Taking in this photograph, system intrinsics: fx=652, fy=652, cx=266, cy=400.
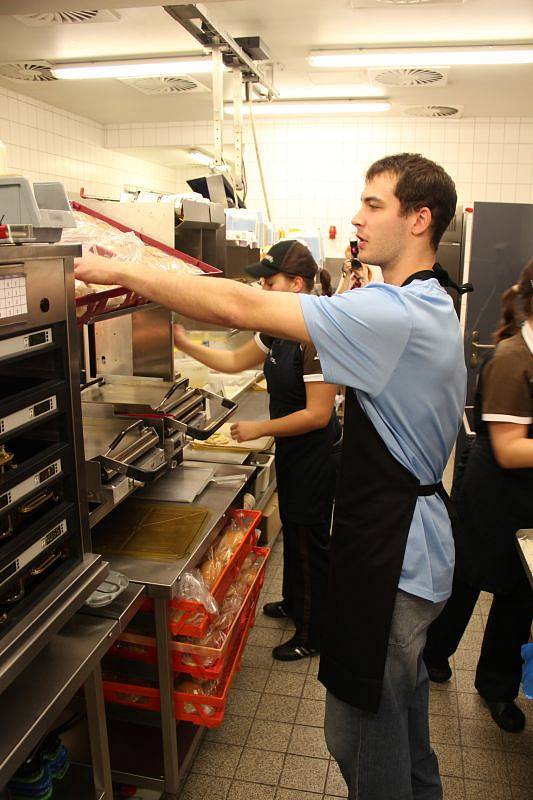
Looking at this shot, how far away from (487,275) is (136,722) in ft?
14.1

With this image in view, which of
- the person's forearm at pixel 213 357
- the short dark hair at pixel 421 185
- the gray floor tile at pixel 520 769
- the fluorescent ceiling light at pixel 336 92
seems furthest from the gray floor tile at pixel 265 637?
the fluorescent ceiling light at pixel 336 92

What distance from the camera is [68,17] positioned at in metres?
3.98

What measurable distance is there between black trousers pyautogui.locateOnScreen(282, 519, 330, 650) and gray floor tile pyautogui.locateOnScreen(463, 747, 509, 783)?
32.0 inches

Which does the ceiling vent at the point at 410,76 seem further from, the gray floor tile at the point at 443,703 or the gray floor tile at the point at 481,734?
the gray floor tile at the point at 481,734

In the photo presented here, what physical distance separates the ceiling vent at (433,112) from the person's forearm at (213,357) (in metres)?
4.99

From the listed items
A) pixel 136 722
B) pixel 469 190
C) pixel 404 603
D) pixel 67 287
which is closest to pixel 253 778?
pixel 136 722

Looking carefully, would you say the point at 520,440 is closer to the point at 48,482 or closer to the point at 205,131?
the point at 48,482

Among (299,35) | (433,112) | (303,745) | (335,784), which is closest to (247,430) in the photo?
(303,745)

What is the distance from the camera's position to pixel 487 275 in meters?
5.23

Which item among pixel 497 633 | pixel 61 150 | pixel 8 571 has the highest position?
pixel 61 150

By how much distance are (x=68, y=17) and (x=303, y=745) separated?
164 inches

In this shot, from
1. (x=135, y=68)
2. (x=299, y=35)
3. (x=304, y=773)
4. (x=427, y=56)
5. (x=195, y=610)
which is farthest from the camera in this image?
(x=135, y=68)

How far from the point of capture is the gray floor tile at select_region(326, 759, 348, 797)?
7.30 ft

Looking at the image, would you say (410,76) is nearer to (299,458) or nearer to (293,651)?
(299,458)
